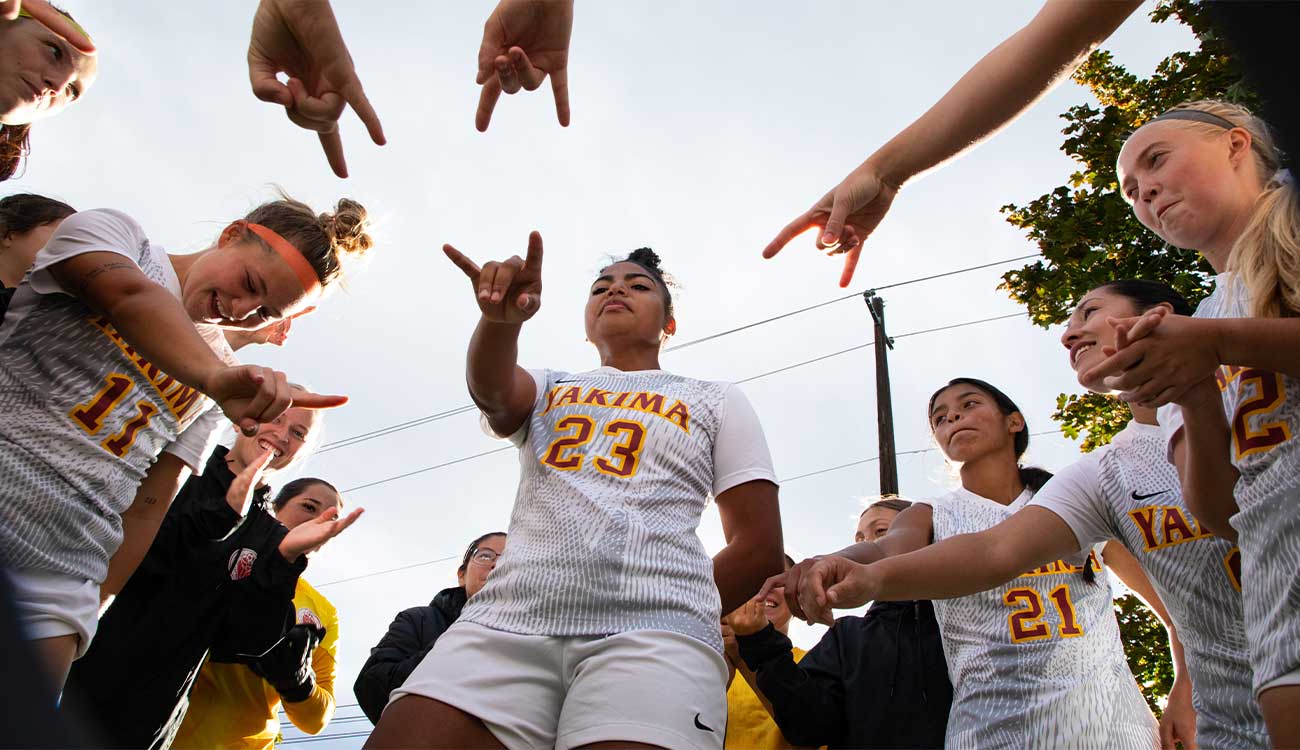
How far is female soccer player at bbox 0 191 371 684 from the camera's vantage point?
2.15 metres

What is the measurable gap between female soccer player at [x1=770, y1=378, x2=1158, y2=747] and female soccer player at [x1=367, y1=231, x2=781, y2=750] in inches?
19.9

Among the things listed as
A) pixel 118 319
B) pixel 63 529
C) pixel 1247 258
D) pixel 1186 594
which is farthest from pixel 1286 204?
pixel 63 529

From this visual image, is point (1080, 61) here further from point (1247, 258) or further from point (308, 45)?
point (308, 45)

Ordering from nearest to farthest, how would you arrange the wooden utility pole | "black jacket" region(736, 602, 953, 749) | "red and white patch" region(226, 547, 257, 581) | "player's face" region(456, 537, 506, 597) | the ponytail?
the ponytail < "black jacket" region(736, 602, 953, 749) < "red and white patch" region(226, 547, 257, 581) < "player's face" region(456, 537, 506, 597) < the wooden utility pole

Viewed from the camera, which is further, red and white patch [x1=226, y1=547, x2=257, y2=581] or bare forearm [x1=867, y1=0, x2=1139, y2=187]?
red and white patch [x1=226, y1=547, x2=257, y2=581]

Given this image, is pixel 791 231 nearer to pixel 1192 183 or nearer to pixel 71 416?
pixel 1192 183

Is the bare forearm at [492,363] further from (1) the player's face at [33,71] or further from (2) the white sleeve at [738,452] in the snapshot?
(1) the player's face at [33,71]

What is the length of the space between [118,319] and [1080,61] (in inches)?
86.4

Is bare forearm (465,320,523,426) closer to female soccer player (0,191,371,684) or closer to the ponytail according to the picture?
female soccer player (0,191,371,684)

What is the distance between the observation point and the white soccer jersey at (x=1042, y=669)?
2865mm

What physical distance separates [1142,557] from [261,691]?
3185 mm

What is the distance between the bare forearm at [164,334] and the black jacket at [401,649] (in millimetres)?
1460

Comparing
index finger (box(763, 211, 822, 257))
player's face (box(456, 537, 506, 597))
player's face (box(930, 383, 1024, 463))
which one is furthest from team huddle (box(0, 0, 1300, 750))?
player's face (box(456, 537, 506, 597))

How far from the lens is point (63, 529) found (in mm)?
2225
